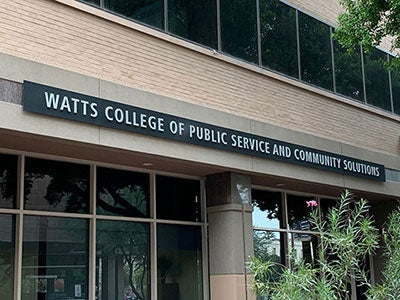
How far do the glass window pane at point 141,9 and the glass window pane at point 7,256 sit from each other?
381cm

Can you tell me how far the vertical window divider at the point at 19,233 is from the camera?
980 centimetres

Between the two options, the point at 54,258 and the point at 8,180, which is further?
the point at 54,258

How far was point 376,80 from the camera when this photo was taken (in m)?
17.4

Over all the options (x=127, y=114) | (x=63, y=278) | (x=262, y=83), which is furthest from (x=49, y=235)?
(x=262, y=83)

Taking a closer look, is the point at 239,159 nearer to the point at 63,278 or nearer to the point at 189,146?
the point at 189,146

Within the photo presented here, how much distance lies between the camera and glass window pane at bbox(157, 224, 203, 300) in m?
12.2

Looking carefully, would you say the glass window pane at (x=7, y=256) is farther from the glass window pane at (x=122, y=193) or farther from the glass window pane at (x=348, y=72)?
the glass window pane at (x=348, y=72)

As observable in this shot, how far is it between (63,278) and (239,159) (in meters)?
3.93

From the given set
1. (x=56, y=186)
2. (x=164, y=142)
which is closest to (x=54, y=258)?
(x=56, y=186)

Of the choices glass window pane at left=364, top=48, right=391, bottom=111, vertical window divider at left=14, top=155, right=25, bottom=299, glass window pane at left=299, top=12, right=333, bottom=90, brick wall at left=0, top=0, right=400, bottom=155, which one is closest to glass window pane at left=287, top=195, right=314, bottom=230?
brick wall at left=0, top=0, right=400, bottom=155

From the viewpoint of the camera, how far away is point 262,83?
44.0 ft

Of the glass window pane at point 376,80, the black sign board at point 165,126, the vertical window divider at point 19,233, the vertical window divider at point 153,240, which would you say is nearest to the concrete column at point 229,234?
the black sign board at point 165,126

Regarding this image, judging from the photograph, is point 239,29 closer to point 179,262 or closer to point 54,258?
point 179,262

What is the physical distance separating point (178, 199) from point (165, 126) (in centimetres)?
246
